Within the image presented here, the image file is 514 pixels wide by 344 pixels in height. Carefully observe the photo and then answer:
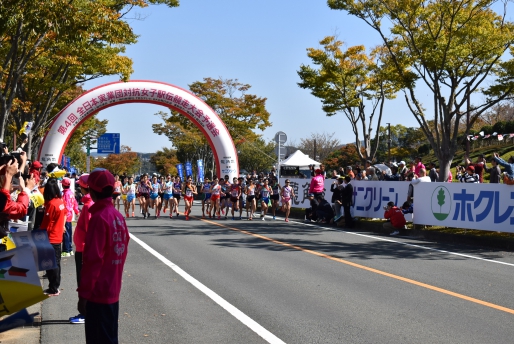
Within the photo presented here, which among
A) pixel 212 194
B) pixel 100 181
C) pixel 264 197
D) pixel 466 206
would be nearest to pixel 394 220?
pixel 466 206

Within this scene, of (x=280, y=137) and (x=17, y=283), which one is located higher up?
(x=280, y=137)

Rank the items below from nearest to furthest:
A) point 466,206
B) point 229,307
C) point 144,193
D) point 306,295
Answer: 1. point 229,307
2. point 306,295
3. point 466,206
4. point 144,193

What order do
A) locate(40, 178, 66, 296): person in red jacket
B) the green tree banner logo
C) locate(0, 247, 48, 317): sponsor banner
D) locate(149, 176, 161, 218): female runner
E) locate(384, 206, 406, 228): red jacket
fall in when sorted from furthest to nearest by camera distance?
locate(149, 176, 161, 218): female runner
locate(384, 206, 406, 228): red jacket
the green tree banner logo
locate(40, 178, 66, 296): person in red jacket
locate(0, 247, 48, 317): sponsor banner

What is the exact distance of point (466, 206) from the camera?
53.9ft

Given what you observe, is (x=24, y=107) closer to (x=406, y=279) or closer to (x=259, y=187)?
(x=259, y=187)

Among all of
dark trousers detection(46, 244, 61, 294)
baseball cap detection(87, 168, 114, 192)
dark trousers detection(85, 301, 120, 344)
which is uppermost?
baseball cap detection(87, 168, 114, 192)

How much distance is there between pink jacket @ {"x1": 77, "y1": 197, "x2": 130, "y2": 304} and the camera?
448 centimetres

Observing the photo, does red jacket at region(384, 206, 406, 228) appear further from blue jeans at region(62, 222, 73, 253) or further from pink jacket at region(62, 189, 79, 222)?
pink jacket at region(62, 189, 79, 222)

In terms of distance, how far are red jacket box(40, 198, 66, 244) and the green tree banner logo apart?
1166 cm

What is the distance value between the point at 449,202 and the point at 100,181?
1391 cm

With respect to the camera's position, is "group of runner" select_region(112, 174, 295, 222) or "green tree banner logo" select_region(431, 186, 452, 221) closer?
"green tree banner logo" select_region(431, 186, 452, 221)

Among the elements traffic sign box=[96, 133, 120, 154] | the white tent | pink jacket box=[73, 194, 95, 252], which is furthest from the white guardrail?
traffic sign box=[96, 133, 120, 154]

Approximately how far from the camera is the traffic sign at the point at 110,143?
60375 millimetres

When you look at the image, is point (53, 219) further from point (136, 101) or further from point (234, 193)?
point (136, 101)
